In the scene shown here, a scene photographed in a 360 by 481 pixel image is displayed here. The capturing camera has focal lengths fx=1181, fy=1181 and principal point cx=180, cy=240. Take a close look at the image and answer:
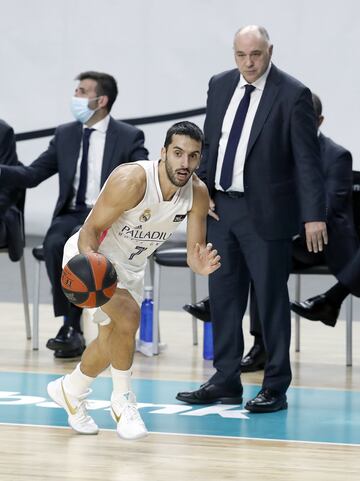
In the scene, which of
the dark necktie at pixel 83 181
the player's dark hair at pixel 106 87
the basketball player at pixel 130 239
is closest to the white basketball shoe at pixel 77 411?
the basketball player at pixel 130 239

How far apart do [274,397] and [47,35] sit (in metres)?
7.05

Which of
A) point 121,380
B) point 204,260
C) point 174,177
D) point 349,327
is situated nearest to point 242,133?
point 174,177

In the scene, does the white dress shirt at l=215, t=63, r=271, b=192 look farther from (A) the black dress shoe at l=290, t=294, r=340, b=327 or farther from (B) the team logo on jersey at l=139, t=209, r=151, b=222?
(A) the black dress shoe at l=290, t=294, r=340, b=327

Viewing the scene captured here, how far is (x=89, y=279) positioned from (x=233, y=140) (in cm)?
147

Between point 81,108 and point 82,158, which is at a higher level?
point 81,108

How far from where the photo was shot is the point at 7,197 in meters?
7.66

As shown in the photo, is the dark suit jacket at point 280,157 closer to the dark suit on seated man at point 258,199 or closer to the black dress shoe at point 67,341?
the dark suit on seated man at point 258,199

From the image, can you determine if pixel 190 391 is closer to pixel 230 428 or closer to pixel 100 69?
pixel 230 428

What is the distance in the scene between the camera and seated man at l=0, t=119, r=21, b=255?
7.66 meters

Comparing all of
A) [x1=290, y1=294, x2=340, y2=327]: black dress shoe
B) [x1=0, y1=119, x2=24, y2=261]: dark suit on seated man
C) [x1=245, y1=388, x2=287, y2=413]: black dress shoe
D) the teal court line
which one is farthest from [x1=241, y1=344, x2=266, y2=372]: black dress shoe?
[x1=0, y1=119, x2=24, y2=261]: dark suit on seated man

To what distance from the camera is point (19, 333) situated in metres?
8.30

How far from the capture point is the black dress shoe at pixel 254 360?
7.02 meters

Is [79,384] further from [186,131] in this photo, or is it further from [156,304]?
[156,304]

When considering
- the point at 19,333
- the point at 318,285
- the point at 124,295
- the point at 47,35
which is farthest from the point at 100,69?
the point at 124,295
